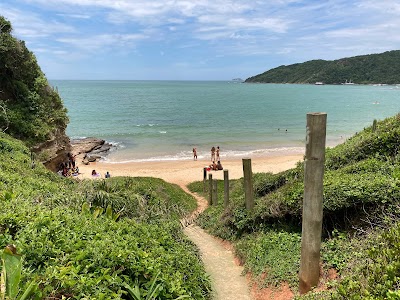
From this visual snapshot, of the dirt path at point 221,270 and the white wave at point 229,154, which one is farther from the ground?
the dirt path at point 221,270

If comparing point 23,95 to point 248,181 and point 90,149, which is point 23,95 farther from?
point 90,149

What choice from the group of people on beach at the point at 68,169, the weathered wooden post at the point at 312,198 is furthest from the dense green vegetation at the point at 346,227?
the group of people on beach at the point at 68,169

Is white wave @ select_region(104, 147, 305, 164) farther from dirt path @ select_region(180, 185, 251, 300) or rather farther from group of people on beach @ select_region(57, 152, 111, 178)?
dirt path @ select_region(180, 185, 251, 300)

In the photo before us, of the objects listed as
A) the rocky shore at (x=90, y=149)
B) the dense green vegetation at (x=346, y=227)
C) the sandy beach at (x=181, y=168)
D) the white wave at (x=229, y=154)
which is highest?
the dense green vegetation at (x=346, y=227)

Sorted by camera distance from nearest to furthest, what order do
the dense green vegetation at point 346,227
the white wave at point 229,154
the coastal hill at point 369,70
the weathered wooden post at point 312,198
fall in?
1. the dense green vegetation at point 346,227
2. the weathered wooden post at point 312,198
3. the white wave at point 229,154
4. the coastal hill at point 369,70

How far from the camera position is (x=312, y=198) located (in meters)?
5.74

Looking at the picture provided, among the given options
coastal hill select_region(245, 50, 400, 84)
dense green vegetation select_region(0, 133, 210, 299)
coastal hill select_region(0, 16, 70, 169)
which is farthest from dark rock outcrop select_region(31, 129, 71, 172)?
coastal hill select_region(245, 50, 400, 84)

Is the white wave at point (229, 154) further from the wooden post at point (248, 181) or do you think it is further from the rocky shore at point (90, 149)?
the wooden post at point (248, 181)

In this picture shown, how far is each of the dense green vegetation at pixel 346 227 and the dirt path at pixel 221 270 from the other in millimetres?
352

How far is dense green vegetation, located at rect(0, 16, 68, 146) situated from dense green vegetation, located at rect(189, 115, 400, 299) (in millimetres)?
11592

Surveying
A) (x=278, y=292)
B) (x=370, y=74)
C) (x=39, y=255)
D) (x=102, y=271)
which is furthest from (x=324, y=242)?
(x=370, y=74)

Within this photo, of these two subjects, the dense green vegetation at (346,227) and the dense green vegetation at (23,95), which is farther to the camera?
the dense green vegetation at (23,95)

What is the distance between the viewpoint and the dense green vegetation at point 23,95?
16448 millimetres

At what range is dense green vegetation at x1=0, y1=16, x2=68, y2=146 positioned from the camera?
1645 cm
